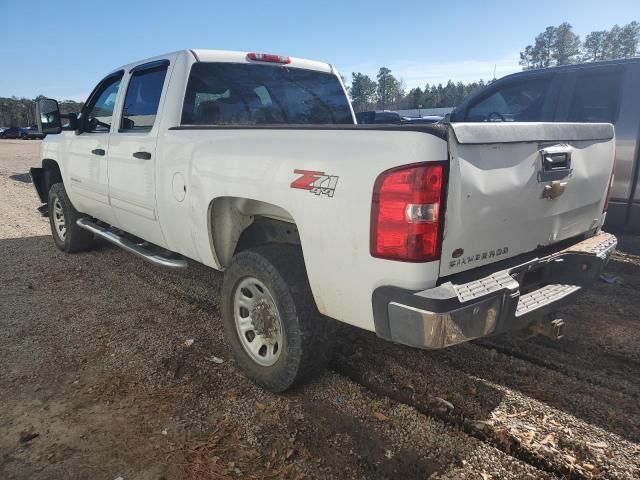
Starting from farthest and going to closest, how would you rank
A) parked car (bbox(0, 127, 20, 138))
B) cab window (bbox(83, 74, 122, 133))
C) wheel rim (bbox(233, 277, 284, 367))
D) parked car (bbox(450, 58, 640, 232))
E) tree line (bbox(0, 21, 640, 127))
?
tree line (bbox(0, 21, 640, 127)) < parked car (bbox(0, 127, 20, 138)) < parked car (bbox(450, 58, 640, 232)) < cab window (bbox(83, 74, 122, 133)) < wheel rim (bbox(233, 277, 284, 367))

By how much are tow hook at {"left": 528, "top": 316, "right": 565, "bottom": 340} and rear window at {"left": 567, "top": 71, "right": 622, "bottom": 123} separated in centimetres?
324

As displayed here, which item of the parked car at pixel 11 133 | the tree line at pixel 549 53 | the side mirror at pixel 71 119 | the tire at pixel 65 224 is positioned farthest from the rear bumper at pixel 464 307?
the tree line at pixel 549 53

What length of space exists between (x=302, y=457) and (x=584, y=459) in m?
1.36

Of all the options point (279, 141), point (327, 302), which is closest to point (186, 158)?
point (279, 141)

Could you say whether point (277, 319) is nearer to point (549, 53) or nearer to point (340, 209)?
point (340, 209)

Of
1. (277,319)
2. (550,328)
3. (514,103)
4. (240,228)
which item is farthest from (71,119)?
(514,103)

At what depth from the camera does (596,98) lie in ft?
16.5

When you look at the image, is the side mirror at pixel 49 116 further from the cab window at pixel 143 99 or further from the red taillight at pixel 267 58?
the red taillight at pixel 267 58

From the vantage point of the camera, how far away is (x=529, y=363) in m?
3.11

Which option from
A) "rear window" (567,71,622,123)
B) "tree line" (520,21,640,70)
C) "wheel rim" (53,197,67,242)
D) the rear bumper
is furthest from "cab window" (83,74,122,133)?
"tree line" (520,21,640,70)

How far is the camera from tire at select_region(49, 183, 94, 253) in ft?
18.5

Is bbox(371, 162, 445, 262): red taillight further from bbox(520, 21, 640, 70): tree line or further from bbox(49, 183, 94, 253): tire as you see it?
bbox(520, 21, 640, 70): tree line

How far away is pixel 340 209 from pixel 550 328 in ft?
4.77

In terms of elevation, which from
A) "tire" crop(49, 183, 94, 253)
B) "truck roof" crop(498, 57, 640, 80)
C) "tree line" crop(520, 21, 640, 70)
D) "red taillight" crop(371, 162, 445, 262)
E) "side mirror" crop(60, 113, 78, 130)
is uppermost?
"tree line" crop(520, 21, 640, 70)
